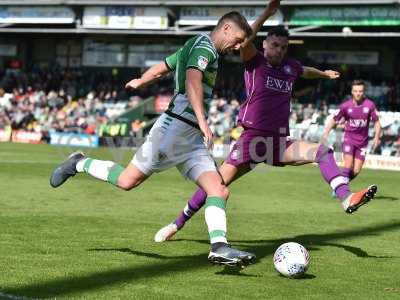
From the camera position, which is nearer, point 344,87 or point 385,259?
point 385,259

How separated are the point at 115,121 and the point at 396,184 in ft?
61.4

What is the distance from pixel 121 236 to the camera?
356 inches

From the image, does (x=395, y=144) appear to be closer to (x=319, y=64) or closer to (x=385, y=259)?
(x=319, y=64)

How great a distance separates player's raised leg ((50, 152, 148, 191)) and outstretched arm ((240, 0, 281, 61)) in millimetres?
1591

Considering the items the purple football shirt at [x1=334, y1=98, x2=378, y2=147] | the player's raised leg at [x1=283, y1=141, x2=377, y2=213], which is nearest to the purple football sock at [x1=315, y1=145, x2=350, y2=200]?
the player's raised leg at [x1=283, y1=141, x2=377, y2=213]

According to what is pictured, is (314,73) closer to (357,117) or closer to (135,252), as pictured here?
(135,252)

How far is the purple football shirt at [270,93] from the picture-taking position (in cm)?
873

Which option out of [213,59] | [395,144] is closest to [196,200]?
[213,59]

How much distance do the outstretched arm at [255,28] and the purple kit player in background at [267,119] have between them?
19 millimetres

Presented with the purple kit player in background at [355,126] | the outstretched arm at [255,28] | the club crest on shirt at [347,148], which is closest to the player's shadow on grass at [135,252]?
the outstretched arm at [255,28]

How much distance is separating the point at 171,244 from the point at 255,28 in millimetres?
2464

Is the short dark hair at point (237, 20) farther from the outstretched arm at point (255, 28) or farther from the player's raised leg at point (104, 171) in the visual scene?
the player's raised leg at point (104, 171)

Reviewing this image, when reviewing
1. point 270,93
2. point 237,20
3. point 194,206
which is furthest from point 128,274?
point 270,93

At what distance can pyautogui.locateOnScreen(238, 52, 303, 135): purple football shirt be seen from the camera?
873 centimetres
